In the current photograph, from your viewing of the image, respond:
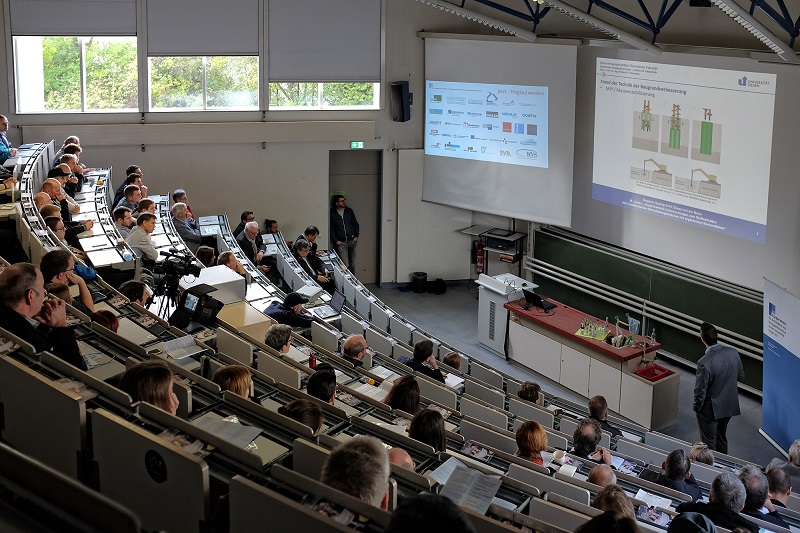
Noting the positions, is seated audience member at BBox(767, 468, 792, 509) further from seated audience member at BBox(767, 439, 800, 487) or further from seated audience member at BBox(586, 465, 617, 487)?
seated audience member at BBox(586, 465, 617, 487)

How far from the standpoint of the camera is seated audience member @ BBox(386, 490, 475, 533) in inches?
69.2

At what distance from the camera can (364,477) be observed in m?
2.62

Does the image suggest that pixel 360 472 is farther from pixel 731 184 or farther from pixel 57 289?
pixel 731 184

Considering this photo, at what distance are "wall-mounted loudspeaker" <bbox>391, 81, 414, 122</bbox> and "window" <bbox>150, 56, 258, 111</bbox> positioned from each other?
2.13 meters

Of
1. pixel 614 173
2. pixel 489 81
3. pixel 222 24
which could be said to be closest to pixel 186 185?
pixel 222 24

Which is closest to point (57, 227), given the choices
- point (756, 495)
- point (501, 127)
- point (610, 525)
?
point (756, 495)

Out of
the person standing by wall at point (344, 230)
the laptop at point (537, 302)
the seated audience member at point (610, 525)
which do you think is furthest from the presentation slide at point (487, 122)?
the seated audience member at point (610, 525)

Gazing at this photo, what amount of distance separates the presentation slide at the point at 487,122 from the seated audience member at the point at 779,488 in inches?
289

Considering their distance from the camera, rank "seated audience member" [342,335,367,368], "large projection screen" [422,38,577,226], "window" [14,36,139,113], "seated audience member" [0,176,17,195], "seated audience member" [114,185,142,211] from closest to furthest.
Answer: "seated audience member" [342,335,367,368], "seated audience member" [0,176,17,195], "seated audience member" [114,185,142,211], "large projection screen" [422,38,577,226], "window" [14,36,139,113]

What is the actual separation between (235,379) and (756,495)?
350cm

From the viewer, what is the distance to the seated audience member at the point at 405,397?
6.17 m

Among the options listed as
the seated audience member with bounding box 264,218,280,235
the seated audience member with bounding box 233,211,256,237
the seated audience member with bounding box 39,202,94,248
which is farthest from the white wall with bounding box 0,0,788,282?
the seated audience member with bounding box 39,202,94,248

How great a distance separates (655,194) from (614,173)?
31.4 inches

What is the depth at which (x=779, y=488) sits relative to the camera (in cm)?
650
